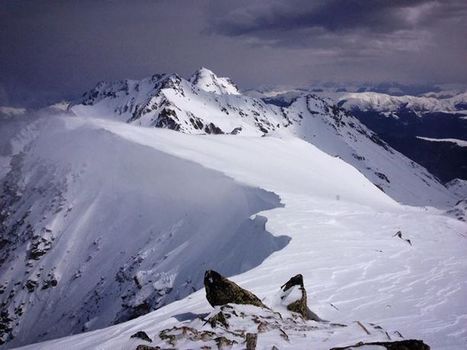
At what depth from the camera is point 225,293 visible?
11.5 m

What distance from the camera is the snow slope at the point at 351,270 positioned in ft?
35.1

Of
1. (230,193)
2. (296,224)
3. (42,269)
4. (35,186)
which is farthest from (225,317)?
(35,186)

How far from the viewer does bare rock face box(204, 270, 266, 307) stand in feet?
37.0

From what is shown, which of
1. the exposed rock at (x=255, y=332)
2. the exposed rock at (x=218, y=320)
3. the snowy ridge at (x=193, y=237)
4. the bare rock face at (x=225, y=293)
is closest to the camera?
the exposed rock at (x=255, y=332)

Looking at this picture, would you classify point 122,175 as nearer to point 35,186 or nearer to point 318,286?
point 35,186

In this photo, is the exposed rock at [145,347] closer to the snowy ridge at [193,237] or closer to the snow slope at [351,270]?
the snow slope at [351,270]

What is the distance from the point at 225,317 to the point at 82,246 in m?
45.9

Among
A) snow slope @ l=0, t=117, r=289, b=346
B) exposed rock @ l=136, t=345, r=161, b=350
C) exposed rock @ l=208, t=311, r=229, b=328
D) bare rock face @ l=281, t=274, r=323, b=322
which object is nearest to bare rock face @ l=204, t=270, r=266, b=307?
bare rock face @ l=281, t=274, r=323, b=322

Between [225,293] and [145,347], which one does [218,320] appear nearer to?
[225,293]

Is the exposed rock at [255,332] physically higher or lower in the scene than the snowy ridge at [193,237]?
higher

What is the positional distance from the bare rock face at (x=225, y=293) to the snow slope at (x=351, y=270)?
0.70 metres

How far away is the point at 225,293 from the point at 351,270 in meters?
6.92

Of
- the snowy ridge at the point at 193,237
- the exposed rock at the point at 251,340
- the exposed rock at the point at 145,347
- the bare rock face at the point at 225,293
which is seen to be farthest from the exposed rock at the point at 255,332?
the bare rock face at the point at 225,293

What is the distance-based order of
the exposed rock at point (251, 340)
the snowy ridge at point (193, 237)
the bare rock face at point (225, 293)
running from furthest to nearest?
the snowy ridge at point (193, 237) → the bare rock face at point (225, 293) → the exposed rock at point (251, 340)
